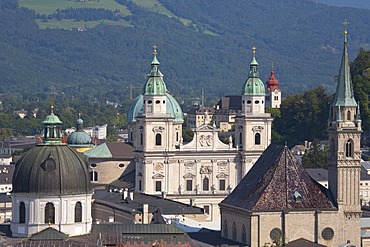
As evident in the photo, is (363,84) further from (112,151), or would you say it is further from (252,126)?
(112,151)

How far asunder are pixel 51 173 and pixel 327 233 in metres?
13.6

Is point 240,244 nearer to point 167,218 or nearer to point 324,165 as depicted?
point 167,218

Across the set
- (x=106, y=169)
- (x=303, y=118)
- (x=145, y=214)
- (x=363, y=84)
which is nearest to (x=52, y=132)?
(x=145, y=214)

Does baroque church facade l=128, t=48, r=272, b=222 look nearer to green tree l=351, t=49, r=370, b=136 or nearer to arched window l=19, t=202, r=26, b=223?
green tree l=351, t=49, r=370, b=136

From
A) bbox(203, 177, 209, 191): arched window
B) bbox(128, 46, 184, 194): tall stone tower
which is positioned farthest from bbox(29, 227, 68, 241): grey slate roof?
bbox(203, 177, 209, 191): arched window

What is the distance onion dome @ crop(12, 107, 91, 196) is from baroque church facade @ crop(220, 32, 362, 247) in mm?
Answer: 8672

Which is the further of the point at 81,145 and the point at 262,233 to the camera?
the point at 81,145

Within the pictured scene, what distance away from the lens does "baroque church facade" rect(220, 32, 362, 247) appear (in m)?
73.4

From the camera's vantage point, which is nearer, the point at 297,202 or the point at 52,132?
the point at 52,132

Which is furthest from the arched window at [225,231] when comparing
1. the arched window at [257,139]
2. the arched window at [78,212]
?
the arched window at [257,139]

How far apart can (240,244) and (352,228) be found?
500 cm

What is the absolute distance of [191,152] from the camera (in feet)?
352

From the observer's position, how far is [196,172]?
107000 millimetres

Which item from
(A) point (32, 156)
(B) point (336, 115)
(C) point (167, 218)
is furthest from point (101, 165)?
(A) point (32, 156)
